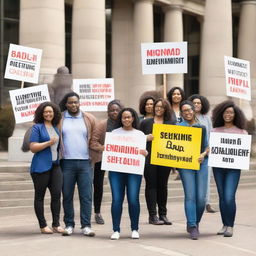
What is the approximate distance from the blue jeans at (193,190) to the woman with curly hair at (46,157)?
1684 millimetres

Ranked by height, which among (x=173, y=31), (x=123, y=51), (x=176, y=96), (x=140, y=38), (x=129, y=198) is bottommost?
(x=129, y=198)

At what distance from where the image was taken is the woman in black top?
29.6 feet

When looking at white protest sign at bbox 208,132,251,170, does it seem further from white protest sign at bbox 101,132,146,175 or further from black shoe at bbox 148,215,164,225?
black shoe at bbox 148,215,164,225

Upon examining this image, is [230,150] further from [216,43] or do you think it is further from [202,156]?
[216,43]

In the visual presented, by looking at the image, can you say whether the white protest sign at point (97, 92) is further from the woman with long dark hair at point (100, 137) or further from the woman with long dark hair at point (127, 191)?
the woman with long dark hair at point (127, 191)

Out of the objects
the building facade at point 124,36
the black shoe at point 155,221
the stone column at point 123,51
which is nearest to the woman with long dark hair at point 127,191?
the black shoe at point 155,221

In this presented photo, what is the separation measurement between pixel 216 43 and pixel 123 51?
6.92 metres

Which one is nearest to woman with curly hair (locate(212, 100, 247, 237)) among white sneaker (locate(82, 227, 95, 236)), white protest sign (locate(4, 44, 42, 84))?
white sneaker (locate(82, 227, 95, 236))

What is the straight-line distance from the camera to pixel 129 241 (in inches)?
316

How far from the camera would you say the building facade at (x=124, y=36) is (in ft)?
56.8

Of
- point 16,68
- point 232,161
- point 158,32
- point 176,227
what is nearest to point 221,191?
point 232,161

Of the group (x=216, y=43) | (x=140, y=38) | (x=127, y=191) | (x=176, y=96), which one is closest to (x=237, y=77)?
(x=176, y=96)

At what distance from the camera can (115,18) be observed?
3241 cm

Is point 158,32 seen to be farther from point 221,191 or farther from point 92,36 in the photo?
point 221,191
